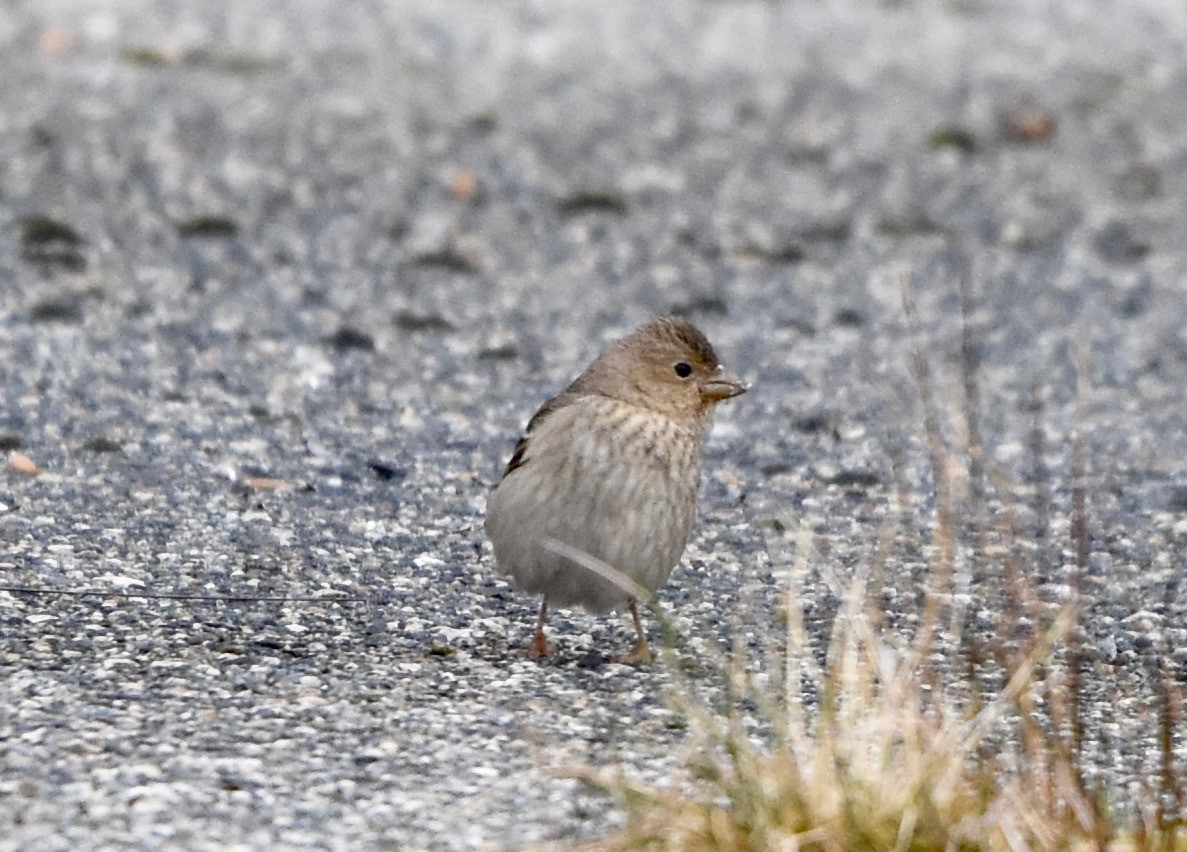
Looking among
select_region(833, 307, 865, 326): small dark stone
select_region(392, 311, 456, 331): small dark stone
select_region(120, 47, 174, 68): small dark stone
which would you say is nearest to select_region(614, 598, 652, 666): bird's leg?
select_region(392, 311, 456, 331): small dark stone

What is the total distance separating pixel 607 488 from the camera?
5691mm

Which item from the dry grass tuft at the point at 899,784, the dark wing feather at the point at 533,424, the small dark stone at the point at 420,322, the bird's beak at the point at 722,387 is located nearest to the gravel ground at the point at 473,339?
the small dark stone at the point at 420,322

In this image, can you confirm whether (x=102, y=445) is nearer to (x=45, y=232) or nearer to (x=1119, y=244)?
(x=45, y=232)

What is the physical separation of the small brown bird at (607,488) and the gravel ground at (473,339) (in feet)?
0.93

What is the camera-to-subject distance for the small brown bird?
5.67 m

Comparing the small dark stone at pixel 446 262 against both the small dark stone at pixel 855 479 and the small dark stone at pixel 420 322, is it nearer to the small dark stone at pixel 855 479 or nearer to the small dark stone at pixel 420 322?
the small dark stone at pixel 420 322

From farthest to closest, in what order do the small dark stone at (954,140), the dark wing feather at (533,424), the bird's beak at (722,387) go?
the small dark stone at (954,140) < the bird's beak at (722,387) < the dark wing feather at (533,424)

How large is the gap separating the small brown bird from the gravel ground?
284 mm

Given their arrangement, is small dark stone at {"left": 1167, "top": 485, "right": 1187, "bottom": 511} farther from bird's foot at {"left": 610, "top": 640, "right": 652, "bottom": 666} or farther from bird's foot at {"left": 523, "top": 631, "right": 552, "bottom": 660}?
bird's foot at {"left": 523, "top": 631, "right": 552, "bottom": 660}

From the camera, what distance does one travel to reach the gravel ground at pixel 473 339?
5168mm

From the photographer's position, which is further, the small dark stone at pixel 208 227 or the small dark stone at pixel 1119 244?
the small dark stone at pixel 1119 244

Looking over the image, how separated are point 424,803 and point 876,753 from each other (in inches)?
42.5

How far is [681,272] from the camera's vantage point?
33.0 feet

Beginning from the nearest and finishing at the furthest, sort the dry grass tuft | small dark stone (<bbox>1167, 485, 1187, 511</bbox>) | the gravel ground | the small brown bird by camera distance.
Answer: the dry grass tuft → the gravel ground → the small brown bird → small dark stone (<bbox>1167, 485, 1187, 511</bbox>)
